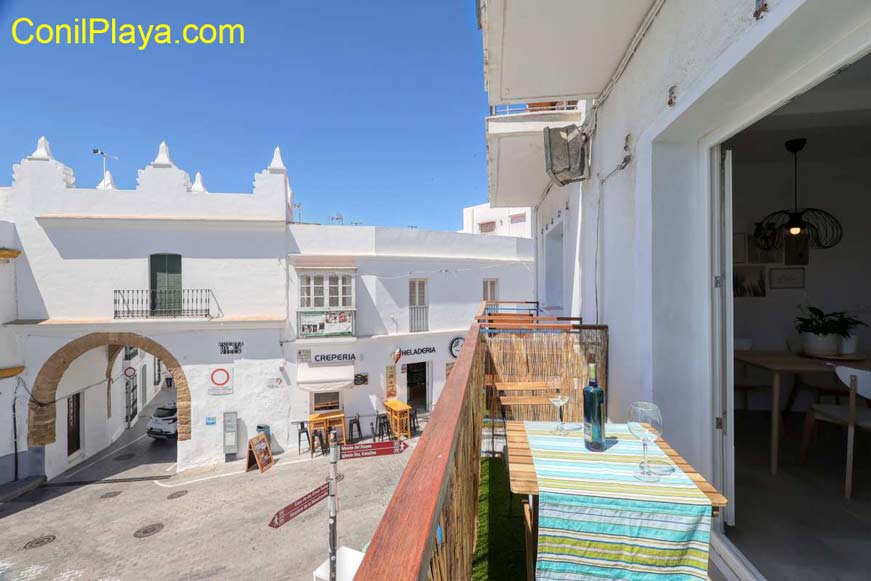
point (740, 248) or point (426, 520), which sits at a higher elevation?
point (740, 248)

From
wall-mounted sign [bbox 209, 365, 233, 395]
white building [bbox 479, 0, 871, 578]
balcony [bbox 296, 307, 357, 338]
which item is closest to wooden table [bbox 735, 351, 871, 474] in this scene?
white building [bbox 479, 0, 871, 578]

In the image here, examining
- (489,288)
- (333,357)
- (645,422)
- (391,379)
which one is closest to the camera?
(645,422)

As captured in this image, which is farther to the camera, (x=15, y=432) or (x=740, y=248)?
(x=15, y=432)

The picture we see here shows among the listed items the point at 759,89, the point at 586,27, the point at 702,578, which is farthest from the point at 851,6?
the point at 702,578

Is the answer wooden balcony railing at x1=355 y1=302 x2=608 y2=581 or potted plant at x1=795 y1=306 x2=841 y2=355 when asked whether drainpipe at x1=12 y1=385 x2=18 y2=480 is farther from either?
potted plant at x1=795 y1=306 x2=841 y2=355

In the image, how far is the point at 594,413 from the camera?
6.15ft

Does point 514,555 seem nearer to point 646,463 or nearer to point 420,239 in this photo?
point 646,463

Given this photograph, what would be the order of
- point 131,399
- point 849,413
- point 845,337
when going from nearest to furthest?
point 849,413 → point 845,337 → point 131,399

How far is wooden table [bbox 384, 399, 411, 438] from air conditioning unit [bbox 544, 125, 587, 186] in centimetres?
991

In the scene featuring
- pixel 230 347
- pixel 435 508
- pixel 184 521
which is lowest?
pixel 184 521

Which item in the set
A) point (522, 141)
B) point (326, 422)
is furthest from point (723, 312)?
point (326, 422)

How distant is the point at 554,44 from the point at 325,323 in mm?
10683

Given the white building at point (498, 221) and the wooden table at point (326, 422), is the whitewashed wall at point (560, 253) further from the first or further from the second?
the white building at point (498, 221)

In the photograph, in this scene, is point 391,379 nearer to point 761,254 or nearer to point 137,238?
point 137,238
